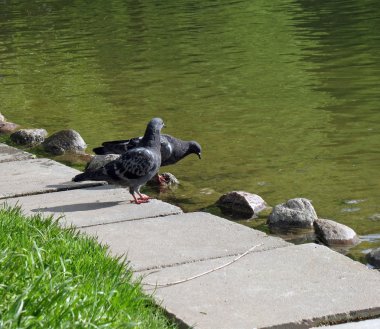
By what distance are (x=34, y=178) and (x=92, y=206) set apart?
3.99ft

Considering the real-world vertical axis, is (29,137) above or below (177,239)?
below

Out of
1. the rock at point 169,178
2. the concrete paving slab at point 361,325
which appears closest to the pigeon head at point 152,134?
the rock at point 169,178

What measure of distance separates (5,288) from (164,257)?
188 centimetres

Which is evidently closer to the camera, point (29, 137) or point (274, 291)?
point (274, 291)

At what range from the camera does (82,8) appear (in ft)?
107

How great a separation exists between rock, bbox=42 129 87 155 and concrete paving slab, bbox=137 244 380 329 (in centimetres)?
494

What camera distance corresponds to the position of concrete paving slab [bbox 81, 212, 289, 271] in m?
6.12

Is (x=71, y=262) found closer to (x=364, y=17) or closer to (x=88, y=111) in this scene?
(x=88, y=111)

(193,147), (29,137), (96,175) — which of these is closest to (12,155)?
(29,137)

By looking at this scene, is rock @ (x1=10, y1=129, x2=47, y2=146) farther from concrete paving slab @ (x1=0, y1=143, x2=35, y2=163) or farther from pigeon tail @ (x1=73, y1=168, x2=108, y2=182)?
pigeon tail @ (x1=73, y1=168, x2=108, y2=182)

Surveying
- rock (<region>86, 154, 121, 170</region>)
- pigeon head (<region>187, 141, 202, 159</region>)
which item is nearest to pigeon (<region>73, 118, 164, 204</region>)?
rock (<region>86, 154, 121, 170</region>)

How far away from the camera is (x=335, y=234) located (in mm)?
7211

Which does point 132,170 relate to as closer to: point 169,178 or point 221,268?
point 169,178

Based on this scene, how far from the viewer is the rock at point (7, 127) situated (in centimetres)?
1222
